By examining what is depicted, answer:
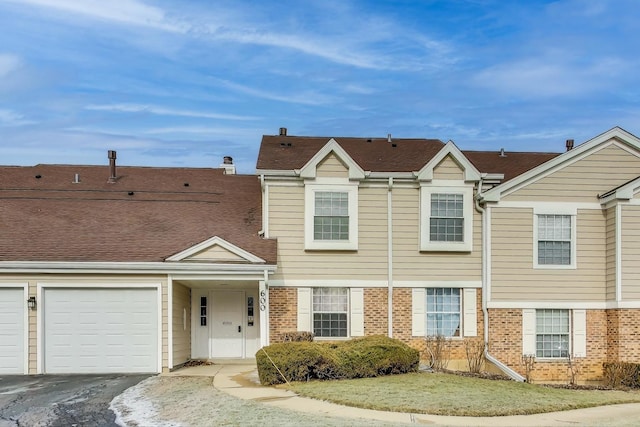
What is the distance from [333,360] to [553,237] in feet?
26.9

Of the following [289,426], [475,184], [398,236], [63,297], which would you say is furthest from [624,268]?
[63,297]

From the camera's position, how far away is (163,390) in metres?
14.9

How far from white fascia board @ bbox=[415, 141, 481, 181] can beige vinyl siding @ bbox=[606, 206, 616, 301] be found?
12.8 feet

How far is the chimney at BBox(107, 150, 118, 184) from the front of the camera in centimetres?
2334

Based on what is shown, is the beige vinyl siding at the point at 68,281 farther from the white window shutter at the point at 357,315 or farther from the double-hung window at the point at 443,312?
the double-hung window at the point at 443,312

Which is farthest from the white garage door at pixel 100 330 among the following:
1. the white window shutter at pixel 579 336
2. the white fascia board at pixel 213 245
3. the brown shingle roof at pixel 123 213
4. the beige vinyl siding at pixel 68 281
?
the white window shutter at pixel 579 336

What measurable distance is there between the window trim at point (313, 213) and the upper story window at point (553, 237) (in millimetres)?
5252

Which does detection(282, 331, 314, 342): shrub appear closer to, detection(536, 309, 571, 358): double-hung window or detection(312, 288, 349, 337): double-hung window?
detection(312, 288, 349, 337): double-hung window

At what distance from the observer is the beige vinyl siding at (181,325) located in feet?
61.9

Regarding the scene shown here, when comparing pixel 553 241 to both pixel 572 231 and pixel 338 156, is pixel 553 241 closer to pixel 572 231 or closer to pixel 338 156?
pixel 572 231

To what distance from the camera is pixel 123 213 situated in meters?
21.3

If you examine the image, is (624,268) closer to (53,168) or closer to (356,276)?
(356,276)

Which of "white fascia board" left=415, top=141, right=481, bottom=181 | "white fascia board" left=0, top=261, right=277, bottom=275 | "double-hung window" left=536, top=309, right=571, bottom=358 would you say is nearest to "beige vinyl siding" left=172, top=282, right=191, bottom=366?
"white fascia board" left=0, top=261, right=277, bottom=275

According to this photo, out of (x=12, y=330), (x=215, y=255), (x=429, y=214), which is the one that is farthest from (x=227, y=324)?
(x=429, y=214)
